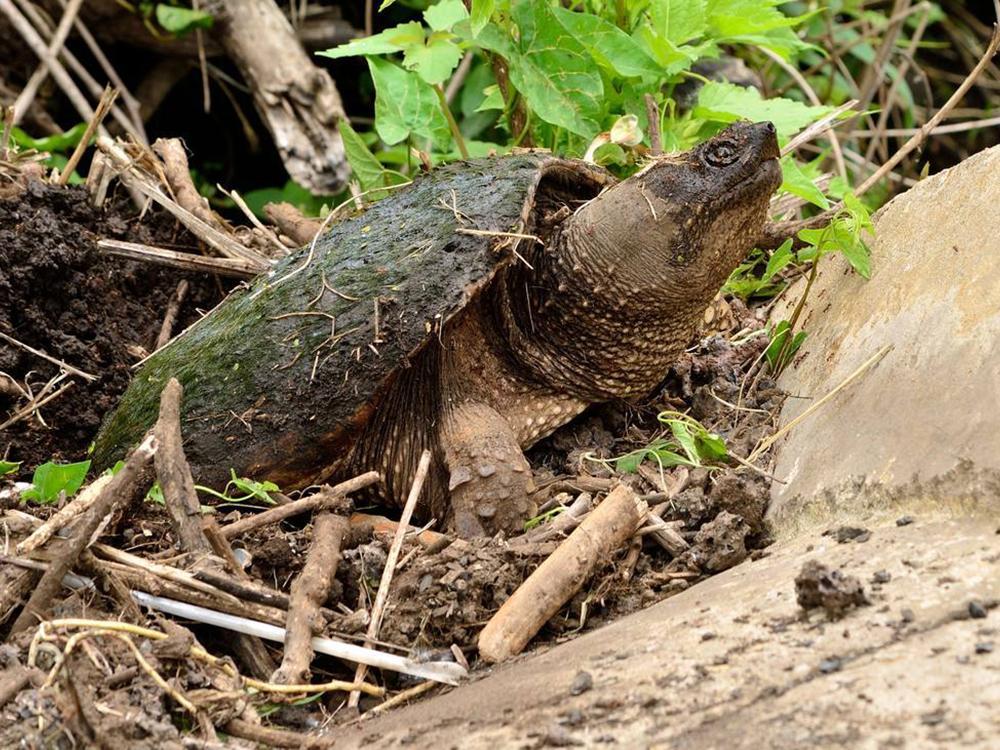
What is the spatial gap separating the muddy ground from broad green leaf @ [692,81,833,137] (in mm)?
606

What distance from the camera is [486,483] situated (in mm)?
2877

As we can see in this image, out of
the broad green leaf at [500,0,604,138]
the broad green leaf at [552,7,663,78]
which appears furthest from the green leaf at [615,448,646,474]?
the broad green leaf at [552,7,663,78]

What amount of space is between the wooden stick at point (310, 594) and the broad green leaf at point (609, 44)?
168cm

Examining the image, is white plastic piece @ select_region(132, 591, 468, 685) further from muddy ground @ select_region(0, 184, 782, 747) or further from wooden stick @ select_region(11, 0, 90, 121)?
wooden stick @ select_region(11, 0, 90, 121)

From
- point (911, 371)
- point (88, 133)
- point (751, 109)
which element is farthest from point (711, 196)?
point (88, 133)

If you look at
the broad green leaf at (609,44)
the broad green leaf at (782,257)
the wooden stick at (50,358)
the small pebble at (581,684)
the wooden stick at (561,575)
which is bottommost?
the wooden stick at (561,575)

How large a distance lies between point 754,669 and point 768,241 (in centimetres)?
225

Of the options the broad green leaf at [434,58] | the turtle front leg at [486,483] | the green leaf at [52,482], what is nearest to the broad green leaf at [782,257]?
the turtle front leg at [486,483]

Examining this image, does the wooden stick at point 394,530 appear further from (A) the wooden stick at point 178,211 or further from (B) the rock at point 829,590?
(A) the wooden stick at point 178,211

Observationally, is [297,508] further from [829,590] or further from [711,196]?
[711,196]

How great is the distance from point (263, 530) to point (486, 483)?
57 cm

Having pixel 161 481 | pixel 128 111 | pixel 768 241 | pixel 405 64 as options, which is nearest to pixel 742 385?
pixel 768 241

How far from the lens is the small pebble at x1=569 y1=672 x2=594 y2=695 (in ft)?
6.12

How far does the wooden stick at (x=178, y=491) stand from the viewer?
238 centimetres
